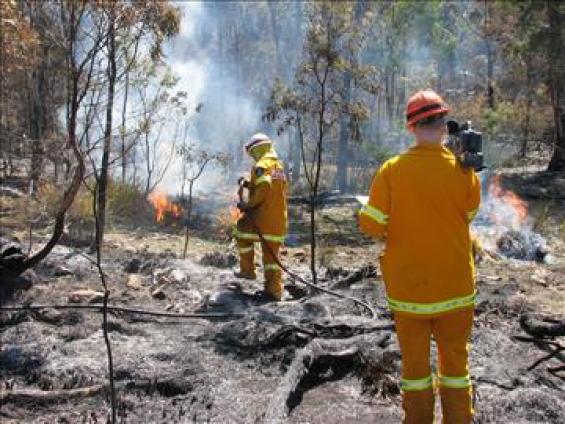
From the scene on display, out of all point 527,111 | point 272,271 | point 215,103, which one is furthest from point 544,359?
point 215,103

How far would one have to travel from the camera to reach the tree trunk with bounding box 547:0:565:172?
1716cm

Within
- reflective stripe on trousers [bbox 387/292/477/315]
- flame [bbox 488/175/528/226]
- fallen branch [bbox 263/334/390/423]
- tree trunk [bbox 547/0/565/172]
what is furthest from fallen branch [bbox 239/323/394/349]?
tree trunk [bbox 547/0/565/172]

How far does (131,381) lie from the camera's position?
487 cm

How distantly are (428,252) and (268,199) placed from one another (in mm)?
3964

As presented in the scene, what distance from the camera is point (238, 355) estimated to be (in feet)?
18.2

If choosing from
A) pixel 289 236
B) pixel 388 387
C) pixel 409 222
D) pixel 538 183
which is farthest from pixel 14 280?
pixel 538 183

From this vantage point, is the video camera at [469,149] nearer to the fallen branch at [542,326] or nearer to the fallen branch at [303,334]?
the fallen branch at [303,334]

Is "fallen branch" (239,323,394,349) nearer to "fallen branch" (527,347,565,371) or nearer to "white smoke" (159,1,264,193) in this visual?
"fallen branch" (527,347,565,371)

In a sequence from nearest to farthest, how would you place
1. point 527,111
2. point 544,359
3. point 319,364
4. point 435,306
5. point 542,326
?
point 435,306
point 544,359
point 319,364
point 542,326
point 527,111

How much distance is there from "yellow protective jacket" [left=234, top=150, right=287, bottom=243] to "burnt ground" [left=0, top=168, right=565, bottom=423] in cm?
76

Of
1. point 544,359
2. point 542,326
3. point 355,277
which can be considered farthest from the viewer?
point 355,277

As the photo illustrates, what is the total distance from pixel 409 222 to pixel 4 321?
4.30 meters

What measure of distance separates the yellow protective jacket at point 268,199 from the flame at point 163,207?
7.99m

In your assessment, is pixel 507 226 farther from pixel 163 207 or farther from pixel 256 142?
pixel 163 207
